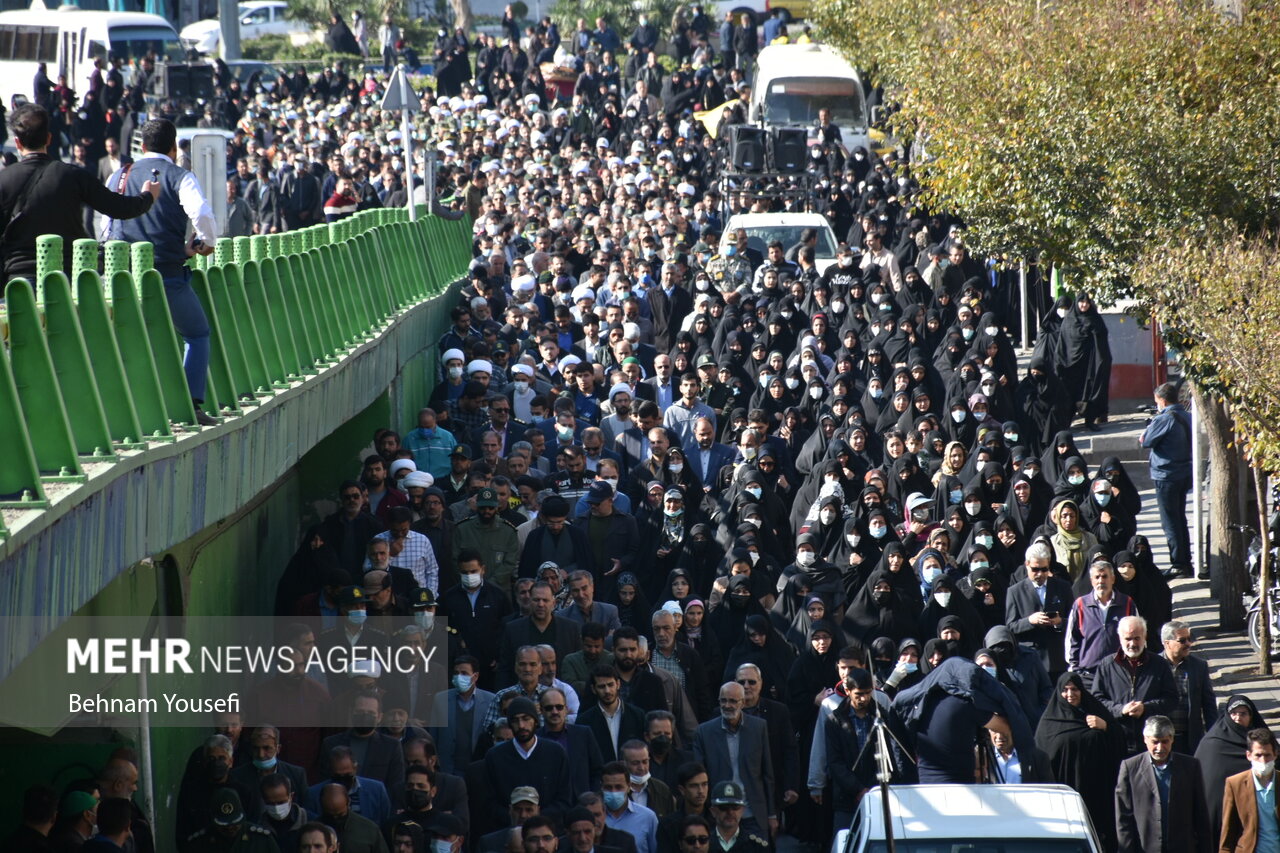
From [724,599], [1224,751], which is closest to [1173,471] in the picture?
[724,599]

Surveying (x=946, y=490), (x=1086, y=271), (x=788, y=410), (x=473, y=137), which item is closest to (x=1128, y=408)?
(x=1086, y=271)

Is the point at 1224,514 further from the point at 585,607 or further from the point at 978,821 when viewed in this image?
the point at 978,821

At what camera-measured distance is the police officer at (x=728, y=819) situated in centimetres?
1035

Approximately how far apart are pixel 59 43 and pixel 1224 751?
37.1 metres

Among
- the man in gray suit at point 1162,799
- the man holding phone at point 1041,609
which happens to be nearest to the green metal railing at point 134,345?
the man holding phone at point 1041,609

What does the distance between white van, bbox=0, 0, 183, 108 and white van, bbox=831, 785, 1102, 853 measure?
3502cm

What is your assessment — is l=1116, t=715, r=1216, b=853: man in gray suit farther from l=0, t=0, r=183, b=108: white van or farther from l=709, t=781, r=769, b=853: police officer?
l=0, t=0, r=183, b=108: white van

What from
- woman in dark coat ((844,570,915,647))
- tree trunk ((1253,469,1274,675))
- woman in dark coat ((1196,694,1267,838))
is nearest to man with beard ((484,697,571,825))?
woman in dark coat ((844,570,915,647))

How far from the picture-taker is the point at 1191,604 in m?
17.0

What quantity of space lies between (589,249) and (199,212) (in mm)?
17891

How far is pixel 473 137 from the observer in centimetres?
3875

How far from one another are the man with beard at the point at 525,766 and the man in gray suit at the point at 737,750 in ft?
3.67

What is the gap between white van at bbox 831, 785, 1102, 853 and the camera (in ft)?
29.1

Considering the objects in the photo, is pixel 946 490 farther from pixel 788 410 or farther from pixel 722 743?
pixel 722 743
